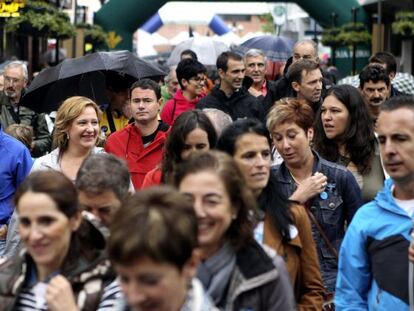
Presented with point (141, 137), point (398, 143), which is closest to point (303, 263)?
point (398, 143)

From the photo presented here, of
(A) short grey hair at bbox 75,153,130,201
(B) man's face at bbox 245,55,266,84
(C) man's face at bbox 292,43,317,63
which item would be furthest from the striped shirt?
(B) man's face at bbox 245,55,266,84

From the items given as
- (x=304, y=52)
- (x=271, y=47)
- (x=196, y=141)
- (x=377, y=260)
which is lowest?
(x=377, y=260)

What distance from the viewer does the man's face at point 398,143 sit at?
4.84 m

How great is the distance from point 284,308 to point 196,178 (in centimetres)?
62

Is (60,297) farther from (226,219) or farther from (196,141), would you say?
(196,141)

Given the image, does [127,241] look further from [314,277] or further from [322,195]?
[322,195]

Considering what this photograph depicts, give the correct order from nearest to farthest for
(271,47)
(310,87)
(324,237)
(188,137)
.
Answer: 1. (188,137)
2. (324,237)
3. (310,87)
4. (271,47)

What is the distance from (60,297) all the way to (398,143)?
68.8 inches

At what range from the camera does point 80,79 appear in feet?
37.1

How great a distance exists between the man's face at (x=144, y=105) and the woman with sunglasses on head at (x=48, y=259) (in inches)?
186

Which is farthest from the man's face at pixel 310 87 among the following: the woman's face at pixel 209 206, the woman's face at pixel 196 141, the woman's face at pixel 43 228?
the woman's face at pixel 43 228

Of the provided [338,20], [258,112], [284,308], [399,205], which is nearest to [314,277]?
[399,205]

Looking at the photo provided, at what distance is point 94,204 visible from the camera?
5.02 meters

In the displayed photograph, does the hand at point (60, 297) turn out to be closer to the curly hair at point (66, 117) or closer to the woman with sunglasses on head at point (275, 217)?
the woman with sunglasses on head at point (275, 217)
